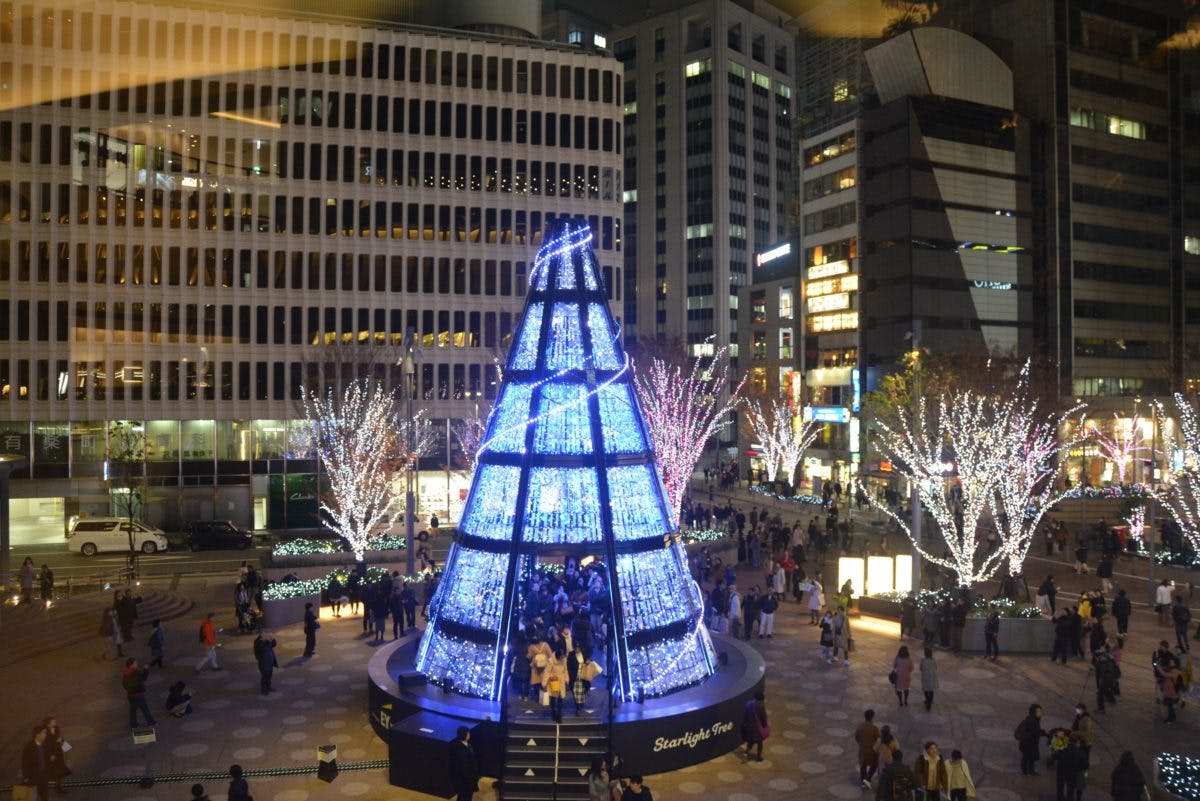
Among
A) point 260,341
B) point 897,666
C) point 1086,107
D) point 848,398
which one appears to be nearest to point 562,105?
point 260,341

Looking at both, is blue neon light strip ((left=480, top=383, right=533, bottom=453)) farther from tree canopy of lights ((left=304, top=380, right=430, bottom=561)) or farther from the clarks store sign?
tree canopy of lights ((left=304, top=380, right=430, bottom=561))

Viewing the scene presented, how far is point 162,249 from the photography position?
174 ft

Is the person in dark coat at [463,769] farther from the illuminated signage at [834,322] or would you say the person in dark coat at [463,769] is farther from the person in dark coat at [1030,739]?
the illuminated signage at [834,322]

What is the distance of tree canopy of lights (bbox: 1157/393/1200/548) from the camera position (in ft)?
113

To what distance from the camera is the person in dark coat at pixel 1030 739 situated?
15750 mm

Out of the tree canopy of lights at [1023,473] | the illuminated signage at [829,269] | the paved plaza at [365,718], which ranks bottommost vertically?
the paved plaza at [365,718]

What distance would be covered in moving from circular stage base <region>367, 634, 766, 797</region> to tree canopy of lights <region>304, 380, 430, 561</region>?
1335 centimetres

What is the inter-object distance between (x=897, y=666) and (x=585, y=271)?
1031 centimetres

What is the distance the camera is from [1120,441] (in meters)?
65.8

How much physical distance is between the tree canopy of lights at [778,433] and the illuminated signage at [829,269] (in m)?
10.4

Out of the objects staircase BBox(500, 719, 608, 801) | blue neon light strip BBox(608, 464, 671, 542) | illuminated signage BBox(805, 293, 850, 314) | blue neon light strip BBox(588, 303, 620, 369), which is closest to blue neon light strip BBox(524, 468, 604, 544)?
blue neon light strip BBox(608, 464, 671, 542)

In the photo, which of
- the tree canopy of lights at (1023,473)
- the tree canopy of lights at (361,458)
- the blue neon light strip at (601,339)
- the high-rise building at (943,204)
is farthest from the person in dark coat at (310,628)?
the high-rise building at (943,204)

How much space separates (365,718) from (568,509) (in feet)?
20.1

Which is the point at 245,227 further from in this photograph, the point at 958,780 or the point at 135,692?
the point at 958,780
